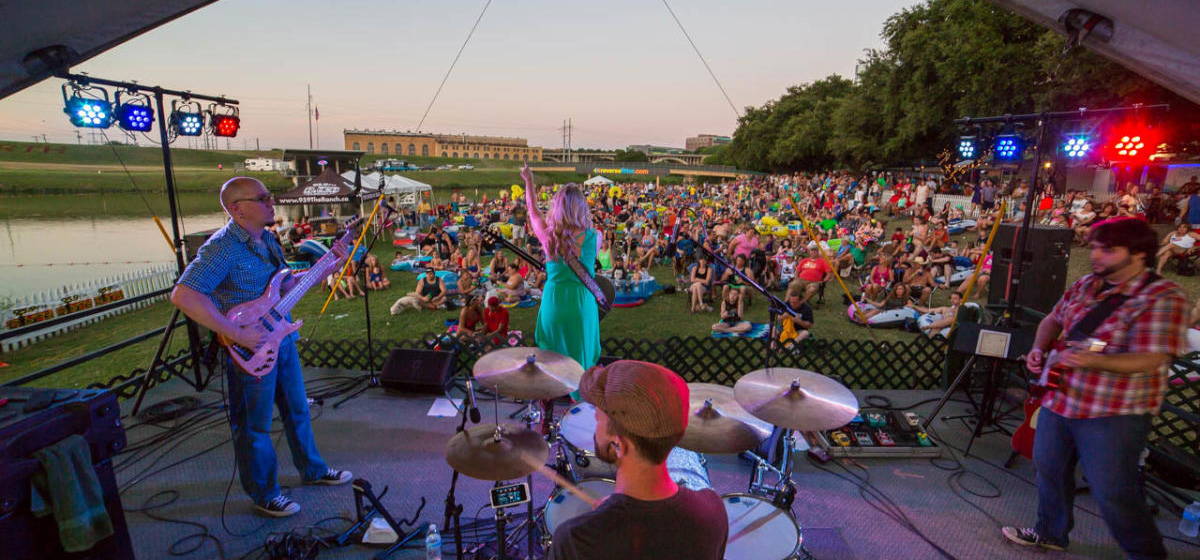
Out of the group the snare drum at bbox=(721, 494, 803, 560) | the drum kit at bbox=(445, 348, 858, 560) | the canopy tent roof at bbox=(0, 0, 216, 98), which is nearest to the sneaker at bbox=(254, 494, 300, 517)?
the drum kit at bbox=(445, 348, 858, 560)

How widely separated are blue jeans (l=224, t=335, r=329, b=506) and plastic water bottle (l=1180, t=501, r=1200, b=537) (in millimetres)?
6440

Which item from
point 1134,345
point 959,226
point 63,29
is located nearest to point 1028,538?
point 1134,345

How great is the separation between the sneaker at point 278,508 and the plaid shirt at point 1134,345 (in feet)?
16.8

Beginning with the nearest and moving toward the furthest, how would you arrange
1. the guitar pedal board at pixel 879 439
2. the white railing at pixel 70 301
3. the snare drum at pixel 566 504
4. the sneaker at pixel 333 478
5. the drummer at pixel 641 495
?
the drummer at pixel 641 495 → the snare drum at pixel 566 504 → the sneaker at pixel 333 478 → the guitar pedal board at pixel 879 439 → the white railing at pixel 70 301

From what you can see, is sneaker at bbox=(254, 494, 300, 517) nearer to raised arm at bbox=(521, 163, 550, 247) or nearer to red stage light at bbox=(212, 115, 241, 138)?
raised arm at bbox=(521, 163, 550, 247)

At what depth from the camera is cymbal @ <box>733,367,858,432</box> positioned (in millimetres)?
3152

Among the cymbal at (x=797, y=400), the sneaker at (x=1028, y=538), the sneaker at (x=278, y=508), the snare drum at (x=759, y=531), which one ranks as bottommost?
the sneaker at (x=278, y=508)

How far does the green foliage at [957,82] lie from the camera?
54.5 ft

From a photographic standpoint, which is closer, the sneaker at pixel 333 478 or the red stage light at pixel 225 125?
the sneaker at pixel 333 478

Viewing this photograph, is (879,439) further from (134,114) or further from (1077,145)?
(134,114)

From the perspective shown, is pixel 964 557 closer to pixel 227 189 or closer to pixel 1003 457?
pixel 1003 457

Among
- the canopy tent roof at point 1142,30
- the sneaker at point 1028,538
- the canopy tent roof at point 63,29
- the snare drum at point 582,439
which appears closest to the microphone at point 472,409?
the snare drum at point 582,439

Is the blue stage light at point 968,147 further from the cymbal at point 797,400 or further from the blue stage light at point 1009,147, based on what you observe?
the cymbal at point 797,400

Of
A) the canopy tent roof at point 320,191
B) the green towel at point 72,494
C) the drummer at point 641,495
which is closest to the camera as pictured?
the drummer at point 641,495
